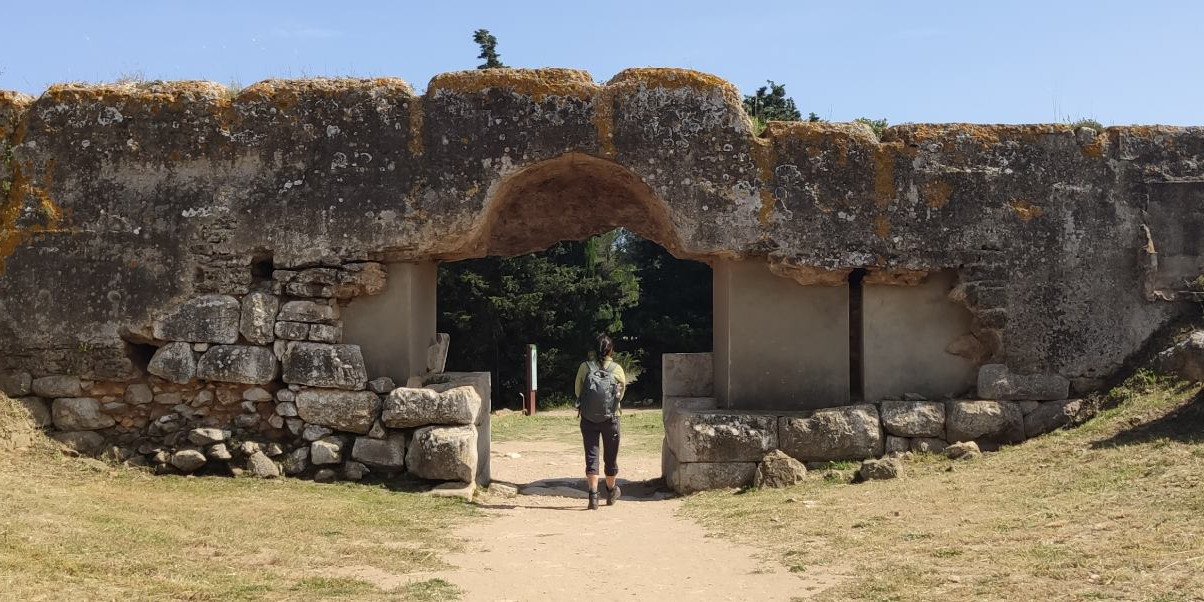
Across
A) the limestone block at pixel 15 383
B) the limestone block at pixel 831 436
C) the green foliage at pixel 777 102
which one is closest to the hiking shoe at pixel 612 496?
the limestone block at pixel 831 436

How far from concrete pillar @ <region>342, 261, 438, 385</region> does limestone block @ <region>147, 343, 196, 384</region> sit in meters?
1.30

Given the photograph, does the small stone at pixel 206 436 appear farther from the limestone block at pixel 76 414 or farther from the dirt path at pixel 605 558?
the dirt path at pixel 605 558

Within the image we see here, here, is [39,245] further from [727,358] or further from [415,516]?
[727,358]

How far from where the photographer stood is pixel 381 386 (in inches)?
361

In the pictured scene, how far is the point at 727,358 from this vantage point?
973cm

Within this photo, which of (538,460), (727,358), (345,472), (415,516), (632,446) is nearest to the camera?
(415,516)

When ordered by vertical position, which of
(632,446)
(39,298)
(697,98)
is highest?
(697,98)

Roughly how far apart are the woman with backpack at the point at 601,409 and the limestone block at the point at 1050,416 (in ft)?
11.8

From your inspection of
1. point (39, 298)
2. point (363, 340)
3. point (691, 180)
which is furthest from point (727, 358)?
point (39, 298)

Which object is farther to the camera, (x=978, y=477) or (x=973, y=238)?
(x=973, y=238)

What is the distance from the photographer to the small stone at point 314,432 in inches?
357

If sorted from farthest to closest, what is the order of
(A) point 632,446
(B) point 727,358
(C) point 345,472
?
1. (A) point 632,446
2. (B) point 727,358
3. (C) point 345,472

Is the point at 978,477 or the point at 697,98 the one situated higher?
the point at 697,98

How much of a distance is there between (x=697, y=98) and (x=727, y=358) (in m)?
2.34
